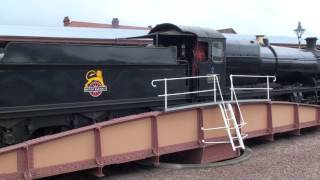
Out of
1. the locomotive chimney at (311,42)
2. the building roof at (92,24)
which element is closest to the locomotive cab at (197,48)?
the locomotive chimney at (311,42)

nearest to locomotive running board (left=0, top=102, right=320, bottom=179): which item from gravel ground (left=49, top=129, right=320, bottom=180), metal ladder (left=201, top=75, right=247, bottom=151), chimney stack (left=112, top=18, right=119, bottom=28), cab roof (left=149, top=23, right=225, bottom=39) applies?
metal ladder (left=201, top=75, right=247, bottom=151)

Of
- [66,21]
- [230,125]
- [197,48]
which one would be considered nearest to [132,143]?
[230,125]

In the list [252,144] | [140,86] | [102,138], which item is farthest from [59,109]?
[252,144]

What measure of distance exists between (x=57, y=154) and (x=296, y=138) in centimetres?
746

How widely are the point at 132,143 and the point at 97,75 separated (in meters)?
1.57

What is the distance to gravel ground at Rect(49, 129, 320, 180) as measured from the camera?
863cm

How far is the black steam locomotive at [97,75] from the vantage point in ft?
27.1

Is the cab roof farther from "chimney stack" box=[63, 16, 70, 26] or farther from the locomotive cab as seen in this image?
"chimney stack" box=[63, 16, 70, 26]

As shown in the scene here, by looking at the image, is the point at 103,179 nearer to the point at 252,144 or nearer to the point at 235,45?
the point at 252,144

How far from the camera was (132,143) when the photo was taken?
864 centimetres

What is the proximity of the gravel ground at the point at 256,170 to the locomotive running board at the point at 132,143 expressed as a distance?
1.24 ft

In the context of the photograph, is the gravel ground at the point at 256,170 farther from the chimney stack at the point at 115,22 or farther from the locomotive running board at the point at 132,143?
the chimney stack at the point at 115,22

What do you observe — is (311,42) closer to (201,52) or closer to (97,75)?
(201,52)

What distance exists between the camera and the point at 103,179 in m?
8.51
